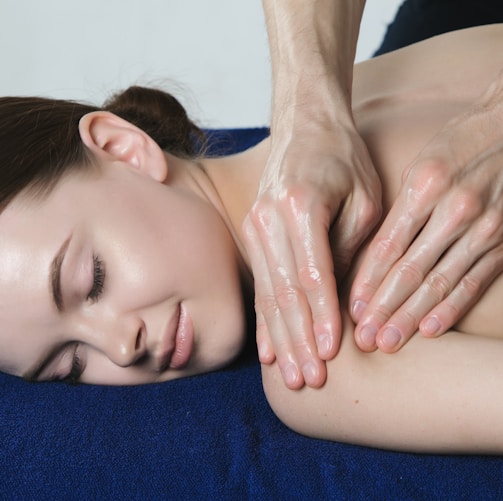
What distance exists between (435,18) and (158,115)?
91 cm

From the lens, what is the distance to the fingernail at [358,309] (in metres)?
1.17

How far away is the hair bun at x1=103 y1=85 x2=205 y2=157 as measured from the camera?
5.53ft

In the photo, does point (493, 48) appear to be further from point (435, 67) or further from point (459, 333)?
point (459, 333)

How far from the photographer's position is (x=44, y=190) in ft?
4.35

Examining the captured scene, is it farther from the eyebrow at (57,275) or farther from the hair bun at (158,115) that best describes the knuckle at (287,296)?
the hair bun at (158,115)

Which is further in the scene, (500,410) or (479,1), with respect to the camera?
(479,1)

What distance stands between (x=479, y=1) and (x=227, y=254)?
1219mm

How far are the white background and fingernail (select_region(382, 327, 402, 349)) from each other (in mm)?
2196

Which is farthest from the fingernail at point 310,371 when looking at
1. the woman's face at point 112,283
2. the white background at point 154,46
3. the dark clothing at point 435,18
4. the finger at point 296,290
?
the white background at point 154,46

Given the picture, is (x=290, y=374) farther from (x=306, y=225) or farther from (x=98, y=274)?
(x=98, y=274)

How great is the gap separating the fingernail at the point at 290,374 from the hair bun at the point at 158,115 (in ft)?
2.01

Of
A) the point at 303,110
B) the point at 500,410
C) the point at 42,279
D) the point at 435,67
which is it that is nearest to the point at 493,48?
the point at 435,67

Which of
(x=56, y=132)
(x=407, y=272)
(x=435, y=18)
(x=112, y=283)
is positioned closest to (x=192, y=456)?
(x=112, y=283)

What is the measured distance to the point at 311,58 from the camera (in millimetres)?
1396
